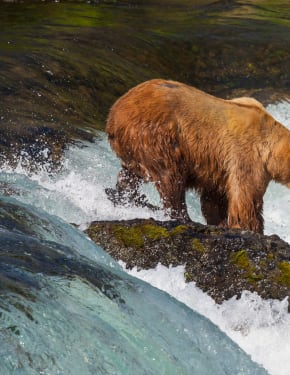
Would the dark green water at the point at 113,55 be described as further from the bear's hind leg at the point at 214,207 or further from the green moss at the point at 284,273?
the green moss at the point at 284,273

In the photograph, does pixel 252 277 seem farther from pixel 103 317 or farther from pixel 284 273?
pixel 103 317

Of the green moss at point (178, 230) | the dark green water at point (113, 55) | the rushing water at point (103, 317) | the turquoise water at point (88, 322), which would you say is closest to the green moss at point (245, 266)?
the rushing water at point (103, 317)

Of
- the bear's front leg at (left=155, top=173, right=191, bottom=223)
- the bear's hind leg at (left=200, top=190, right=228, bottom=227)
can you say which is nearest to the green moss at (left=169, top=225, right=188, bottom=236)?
the bear's front leg at (left=155, top=173, right=191, bottom=223)

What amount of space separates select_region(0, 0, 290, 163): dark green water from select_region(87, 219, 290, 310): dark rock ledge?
161 inches

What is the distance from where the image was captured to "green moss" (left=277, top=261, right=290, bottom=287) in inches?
263

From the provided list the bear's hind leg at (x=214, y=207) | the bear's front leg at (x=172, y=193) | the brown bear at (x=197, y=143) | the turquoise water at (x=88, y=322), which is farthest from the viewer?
the bear's hind leg at (x=214, y=207)

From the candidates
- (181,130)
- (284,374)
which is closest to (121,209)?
(181,130)

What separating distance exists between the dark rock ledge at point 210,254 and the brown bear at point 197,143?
174cm

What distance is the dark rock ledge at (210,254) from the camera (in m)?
6.71

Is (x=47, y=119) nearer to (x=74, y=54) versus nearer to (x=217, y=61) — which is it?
(x=74, y=54)

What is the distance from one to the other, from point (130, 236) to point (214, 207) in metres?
2.46

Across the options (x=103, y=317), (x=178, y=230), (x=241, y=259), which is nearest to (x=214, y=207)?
(x=178, y=230)

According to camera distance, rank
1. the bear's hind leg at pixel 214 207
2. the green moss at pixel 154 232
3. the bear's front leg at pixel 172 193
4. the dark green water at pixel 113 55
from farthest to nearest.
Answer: the dark green water at pixel 113 55 → the bear's hind leg at pixel 214 207 → the bear's front leg at pixel 172 193 → the green moss at pixel 154 232

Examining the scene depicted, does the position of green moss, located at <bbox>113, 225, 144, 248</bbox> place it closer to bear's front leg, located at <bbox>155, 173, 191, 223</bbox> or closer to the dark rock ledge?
the dark rock ledge
